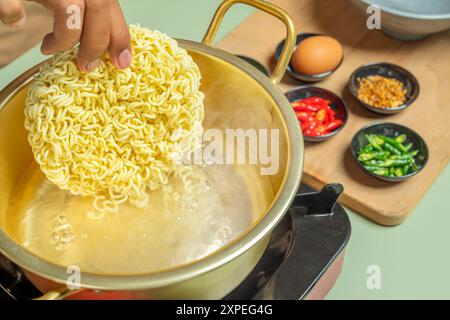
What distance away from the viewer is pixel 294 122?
122cm

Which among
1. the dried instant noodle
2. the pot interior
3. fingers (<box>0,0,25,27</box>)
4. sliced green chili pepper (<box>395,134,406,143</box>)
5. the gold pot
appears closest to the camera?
fingers (<box>0,0,25,27</box>)

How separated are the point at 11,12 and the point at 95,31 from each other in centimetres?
18

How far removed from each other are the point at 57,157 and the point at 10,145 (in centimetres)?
22

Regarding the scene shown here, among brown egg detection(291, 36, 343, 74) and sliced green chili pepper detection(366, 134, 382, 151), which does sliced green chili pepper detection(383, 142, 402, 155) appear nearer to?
sliced green chili pepper detection(366, 134, 382, 151)

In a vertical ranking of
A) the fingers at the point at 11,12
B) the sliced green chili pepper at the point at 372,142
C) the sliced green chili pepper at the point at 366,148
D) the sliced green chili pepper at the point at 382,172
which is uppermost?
the fingers at the point at 11,12

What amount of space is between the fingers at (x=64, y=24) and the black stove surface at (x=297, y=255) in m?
0.51

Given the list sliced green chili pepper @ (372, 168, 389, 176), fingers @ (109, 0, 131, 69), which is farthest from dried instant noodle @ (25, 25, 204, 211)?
sliced green chili pepper @ (372, 168, 389, 176)

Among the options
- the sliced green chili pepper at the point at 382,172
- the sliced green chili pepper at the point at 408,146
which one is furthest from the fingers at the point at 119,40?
the sliced green chili pepper at the point at 408,146

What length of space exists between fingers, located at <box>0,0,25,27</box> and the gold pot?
0.42 meters

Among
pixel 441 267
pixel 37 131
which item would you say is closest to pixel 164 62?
pixel 37 131

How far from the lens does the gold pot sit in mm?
969

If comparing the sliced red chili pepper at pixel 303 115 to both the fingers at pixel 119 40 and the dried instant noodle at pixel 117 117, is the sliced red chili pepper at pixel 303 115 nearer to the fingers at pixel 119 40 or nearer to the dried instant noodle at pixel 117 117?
the dried instant noodle at pixel 117 117

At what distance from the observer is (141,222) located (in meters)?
1.38

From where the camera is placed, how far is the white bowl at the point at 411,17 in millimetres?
1787
